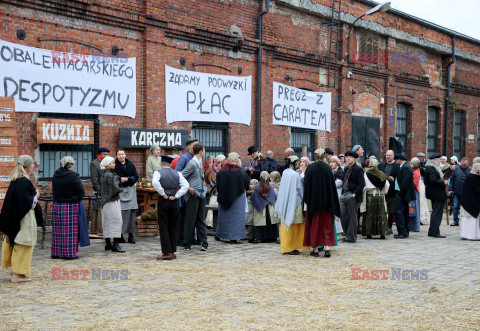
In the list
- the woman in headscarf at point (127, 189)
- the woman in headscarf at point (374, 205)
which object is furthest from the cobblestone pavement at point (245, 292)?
the woman in headscarf at point (374, 205)

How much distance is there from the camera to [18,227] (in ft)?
24.0

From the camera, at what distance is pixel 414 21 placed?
2225cm

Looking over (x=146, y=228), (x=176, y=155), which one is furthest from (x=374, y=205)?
(x=146, y=228)

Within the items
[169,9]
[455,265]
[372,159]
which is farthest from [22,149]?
[455,265]

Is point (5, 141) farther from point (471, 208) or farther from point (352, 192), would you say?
point (471, 208)

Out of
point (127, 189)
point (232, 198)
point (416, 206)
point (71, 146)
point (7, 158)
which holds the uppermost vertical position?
point (71, 146)

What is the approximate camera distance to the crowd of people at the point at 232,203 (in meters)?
7.94

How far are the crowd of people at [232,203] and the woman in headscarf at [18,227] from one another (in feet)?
0.04

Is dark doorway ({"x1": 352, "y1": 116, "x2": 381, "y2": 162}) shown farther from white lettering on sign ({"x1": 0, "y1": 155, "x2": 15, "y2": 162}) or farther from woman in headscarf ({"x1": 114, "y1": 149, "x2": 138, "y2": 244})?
white lettering on sign ({"x1": 0, "y1": 155, "x2": 15, "y2": 162})

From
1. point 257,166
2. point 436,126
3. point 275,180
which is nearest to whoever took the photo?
point 275,180

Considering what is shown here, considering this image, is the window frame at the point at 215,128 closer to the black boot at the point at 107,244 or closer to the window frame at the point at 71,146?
the window frame at the point at 71,146

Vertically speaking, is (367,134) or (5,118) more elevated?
(367,134)

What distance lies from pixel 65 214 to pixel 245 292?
148 inches

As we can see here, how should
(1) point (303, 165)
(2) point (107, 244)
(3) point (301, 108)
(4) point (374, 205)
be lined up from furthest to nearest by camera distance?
(3) point (301, 108), (4) point (374, 205), (1) point (303, 165), (2) point (107, 244)
